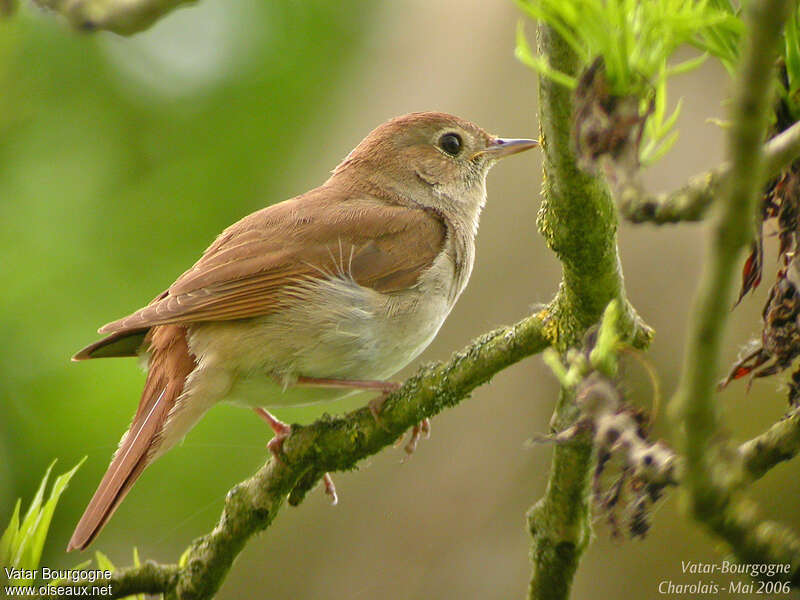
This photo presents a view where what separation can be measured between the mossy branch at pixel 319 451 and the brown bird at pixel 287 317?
1.13 feet

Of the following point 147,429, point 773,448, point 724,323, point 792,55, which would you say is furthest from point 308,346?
point 724,323

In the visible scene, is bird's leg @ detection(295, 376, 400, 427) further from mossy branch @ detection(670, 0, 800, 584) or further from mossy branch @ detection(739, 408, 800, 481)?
mossy branch @ detection(670, 0, 800, 584)

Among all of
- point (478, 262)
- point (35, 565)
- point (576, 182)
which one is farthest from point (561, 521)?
point (478, 262)

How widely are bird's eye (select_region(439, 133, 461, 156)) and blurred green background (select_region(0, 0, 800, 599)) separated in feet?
3.97

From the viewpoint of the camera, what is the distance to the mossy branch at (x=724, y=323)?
131 centimetres

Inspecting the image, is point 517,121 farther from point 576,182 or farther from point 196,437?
point 576,182

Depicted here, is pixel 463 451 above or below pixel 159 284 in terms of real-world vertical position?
below

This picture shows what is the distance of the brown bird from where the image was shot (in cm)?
368

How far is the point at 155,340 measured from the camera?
400 centimetres

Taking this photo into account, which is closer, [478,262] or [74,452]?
[74,452]

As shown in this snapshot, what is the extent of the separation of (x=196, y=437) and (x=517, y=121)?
294 cm

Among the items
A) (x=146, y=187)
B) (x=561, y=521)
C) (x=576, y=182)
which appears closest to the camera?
(x=576, y=182)

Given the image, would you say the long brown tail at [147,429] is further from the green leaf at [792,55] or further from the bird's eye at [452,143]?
the green leaf at [792,55]

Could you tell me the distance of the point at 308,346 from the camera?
12.6 ft
